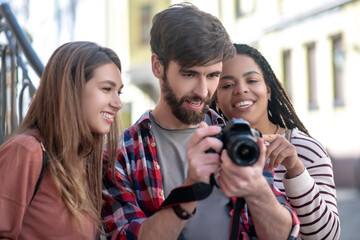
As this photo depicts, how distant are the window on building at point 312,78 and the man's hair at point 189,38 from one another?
16.8 meters

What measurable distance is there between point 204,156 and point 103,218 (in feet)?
2.22

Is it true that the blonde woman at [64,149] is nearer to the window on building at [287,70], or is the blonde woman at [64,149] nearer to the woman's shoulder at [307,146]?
the woman's shoulder at [307,146]

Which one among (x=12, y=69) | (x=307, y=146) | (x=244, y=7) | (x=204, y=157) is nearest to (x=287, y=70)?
(x=244, y=7)

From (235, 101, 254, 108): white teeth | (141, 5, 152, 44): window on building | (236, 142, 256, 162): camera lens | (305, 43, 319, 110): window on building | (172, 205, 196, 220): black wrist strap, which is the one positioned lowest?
(305, 43, 319, 110): window on building

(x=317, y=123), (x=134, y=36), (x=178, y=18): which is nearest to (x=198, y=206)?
(x=178, y=18)

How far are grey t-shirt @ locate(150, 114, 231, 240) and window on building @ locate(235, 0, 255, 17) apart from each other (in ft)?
63.0

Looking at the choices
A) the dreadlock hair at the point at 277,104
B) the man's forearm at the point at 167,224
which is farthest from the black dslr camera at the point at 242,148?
the dreadlock hair at the point at 277,104

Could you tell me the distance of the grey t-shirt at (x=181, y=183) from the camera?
2.61 meters

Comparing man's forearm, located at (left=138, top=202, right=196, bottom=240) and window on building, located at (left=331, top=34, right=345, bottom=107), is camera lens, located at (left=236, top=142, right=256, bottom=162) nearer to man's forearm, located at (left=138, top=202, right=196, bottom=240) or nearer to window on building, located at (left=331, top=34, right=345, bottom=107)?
man's forearm, located at (left=138, top=202, right=196, bottom=240)

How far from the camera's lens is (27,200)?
2.33 meters

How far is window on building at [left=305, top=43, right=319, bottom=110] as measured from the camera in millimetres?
19250

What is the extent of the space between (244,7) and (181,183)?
65.1 feet

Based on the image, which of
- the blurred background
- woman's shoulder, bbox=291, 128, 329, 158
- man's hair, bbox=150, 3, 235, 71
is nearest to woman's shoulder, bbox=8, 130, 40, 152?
man's hair, bbox=150, 3, 235, 71

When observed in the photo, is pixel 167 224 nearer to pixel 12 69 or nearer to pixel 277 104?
pixel 277 104
